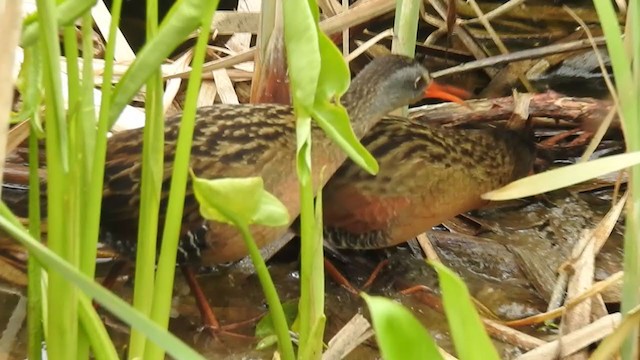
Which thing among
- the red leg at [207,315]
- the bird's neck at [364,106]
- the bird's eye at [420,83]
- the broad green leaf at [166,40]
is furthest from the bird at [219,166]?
the broad green leaf at [166,40]

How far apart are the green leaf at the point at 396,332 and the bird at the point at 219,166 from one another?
84 cm

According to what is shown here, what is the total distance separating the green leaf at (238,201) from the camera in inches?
35.5

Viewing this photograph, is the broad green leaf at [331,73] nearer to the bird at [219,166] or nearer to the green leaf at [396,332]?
the green leaf at [396,332]

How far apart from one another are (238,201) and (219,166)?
2.57 feet

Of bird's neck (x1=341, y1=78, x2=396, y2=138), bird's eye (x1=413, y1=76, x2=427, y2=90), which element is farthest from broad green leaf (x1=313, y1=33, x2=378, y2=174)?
bird's eye (x1=413, y1=76, x2=427, y2=90)

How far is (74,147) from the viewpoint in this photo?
99 cm

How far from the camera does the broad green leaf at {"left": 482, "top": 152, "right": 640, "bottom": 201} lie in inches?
38.5

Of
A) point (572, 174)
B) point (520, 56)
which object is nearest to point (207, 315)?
point (572, 174)

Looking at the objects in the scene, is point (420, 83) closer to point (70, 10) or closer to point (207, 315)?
point (207, 315)

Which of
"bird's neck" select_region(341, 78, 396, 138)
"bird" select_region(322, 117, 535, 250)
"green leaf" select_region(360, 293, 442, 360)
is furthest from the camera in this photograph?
"bird's neck" select_region(341, 78, 396, 138)

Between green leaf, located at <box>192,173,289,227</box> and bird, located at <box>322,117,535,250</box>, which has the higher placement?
green leaf, located at <box>192,173,289,227</box>

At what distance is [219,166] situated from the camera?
1708mm

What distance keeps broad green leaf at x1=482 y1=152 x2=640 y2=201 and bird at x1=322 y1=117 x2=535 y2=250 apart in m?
0.88

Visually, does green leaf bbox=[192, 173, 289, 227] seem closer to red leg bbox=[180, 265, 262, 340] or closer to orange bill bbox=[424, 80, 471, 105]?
red leg bbox=[180, 265, 262, 340]
